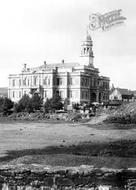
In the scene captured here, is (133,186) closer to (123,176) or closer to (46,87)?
(123,176)

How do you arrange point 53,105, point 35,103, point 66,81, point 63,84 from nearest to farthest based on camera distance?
point 35,103, point 53,105, point 66,81, point 63,84

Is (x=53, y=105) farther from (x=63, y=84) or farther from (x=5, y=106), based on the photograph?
(x=63, y=84)

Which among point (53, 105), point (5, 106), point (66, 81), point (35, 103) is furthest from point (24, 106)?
point (66, 81)

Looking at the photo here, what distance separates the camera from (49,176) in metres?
8.12

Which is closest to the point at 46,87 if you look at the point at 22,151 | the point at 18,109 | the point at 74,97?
the point at 74,97

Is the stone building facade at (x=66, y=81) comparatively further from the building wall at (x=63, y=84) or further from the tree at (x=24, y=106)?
the tree at (x=24, y=106)

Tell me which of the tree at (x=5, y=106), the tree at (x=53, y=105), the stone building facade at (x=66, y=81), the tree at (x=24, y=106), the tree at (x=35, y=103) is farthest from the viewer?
the stone building facade at (x=66, y=81)

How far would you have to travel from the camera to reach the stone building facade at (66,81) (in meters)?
142

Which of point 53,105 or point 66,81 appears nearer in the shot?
point 53,105

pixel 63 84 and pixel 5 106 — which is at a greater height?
pixel 63 84

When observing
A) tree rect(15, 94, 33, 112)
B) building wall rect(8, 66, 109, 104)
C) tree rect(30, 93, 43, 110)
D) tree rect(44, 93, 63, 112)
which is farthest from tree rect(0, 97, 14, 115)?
building wall rect(8, 66, 109, 104)

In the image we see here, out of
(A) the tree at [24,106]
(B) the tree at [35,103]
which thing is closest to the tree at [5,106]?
(A) the tree at [24,106]

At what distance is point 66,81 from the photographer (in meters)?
142

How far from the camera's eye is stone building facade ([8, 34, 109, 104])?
5591 inches
